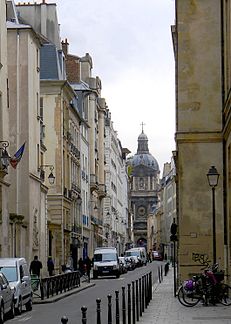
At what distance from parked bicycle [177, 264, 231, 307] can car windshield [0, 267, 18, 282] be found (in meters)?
4.80

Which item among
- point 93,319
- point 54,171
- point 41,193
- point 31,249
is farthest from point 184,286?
point 54,171

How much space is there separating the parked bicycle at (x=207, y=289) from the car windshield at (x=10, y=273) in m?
4.80

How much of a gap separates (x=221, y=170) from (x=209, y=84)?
3.14 metres

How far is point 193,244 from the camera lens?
31.3m

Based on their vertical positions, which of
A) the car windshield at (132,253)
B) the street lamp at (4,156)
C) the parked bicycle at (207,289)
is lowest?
the car windshield at (132,253)

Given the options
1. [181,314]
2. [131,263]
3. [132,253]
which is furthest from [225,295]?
[132,253]

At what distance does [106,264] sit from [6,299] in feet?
131

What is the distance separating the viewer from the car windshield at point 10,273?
25938mm

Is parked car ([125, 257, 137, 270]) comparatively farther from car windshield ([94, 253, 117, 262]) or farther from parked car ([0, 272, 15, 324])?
parked car ([0, 272, 15, 324])

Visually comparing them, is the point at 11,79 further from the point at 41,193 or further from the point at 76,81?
the point at 76,81

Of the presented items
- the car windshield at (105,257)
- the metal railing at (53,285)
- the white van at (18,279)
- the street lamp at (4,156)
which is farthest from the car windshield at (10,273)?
the car windshield at (105,257)

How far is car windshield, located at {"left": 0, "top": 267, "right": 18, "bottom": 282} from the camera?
85.1 ft

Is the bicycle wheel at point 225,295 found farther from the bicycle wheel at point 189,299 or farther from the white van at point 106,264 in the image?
the white van at point 106,264

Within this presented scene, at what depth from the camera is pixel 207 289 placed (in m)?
25.2
